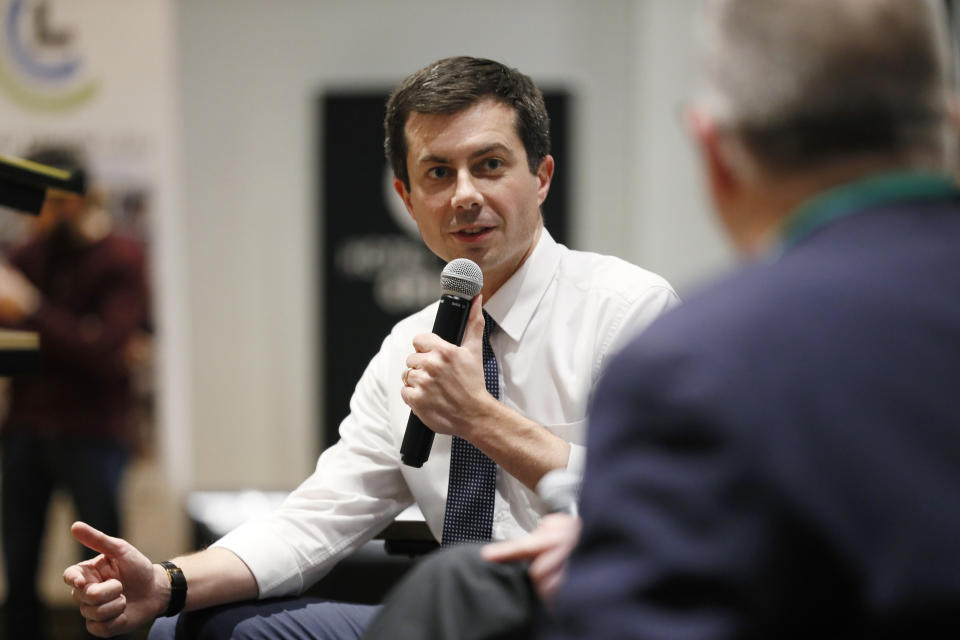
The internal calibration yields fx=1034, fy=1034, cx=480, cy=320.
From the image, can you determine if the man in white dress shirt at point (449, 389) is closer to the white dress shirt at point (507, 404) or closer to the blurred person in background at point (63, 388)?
the white dress shirt at point (507, 404)

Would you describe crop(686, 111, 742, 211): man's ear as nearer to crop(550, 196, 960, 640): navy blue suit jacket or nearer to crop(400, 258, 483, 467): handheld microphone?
crop(550, 196, 960, 640): navy blue suit jacket

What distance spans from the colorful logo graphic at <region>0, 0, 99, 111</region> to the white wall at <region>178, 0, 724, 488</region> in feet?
3.32

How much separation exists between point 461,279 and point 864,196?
0.85 m

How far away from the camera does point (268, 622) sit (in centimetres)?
146

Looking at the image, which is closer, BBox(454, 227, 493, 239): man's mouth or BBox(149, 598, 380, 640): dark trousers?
BBox(149, 598, 380, 640): dark trousers

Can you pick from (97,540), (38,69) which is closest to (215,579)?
(97,540)

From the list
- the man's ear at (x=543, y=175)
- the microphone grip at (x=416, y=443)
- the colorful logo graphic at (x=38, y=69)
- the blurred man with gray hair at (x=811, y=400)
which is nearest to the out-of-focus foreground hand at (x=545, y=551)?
the blurred man with gray hair at (x=811, y=400)

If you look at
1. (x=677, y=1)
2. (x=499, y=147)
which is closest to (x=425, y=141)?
(x=499, y=147)

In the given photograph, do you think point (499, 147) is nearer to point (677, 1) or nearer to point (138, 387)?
point (138, 387)

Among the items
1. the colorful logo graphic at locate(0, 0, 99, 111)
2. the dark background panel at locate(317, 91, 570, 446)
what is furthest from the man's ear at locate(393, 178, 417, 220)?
the dark background panel at locate(317, 91, 570, 446)

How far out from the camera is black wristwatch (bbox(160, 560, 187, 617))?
4.85 feet

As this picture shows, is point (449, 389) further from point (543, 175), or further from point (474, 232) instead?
point (543, 175)

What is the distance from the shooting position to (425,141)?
1729mm

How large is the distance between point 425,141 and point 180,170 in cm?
372
